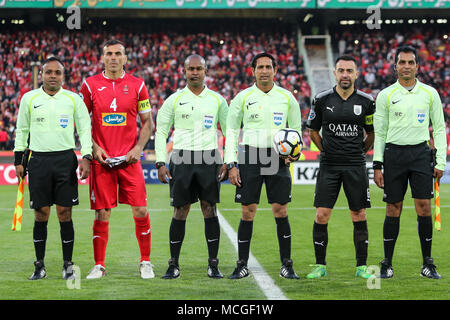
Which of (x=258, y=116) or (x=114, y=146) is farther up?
(x=258, y=116)

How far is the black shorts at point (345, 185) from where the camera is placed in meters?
6.51

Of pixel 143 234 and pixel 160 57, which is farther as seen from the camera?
pixel 160 57

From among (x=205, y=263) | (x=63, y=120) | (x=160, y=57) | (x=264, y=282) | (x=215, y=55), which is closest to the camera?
(x=264, y=282)

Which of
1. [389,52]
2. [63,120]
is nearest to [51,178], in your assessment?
[63,120]

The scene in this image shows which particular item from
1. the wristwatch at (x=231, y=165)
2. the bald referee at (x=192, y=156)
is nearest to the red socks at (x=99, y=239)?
the bald referee at (x=192, y=156)

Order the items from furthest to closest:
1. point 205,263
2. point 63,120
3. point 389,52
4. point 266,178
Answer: point 389,52 → point 205,263 → point 266,178 → point 63,120

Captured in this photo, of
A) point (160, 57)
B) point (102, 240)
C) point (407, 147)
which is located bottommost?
point (102, 240)

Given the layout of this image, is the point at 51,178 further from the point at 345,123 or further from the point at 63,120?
the point at 345,123

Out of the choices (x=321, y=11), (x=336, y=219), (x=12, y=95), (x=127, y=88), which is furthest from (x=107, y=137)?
(x=321, y=11)

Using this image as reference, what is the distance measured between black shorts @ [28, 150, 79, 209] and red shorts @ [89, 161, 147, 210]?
24 centimetres

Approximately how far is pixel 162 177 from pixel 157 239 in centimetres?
336

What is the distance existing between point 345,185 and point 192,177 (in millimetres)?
1527

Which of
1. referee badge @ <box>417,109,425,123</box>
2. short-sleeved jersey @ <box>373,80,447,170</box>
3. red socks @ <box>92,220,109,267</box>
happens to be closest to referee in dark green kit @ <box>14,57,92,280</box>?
red socks @ <box>92,220,109,267</box>

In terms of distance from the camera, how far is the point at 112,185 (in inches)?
259
